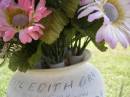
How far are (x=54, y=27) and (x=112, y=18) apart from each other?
12 cm

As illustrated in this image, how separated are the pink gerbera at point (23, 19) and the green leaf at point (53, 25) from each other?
0.02 metres

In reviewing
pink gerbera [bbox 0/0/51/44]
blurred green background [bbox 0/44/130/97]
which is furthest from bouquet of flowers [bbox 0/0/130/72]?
blurred green background [bbox 0/44/130/97]

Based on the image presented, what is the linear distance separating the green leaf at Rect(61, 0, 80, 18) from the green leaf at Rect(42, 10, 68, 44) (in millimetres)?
11

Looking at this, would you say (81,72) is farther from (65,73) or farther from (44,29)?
(44,29)

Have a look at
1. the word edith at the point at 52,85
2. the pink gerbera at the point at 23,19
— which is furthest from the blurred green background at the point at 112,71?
the pink gerbera at the point at 23,19

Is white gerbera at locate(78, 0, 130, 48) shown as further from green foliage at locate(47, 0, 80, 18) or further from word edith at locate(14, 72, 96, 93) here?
word edith at locate(14, 72, 96, 93)

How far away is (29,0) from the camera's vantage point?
0.68 meters

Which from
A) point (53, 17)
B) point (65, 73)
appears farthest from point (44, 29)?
point (65, 73)

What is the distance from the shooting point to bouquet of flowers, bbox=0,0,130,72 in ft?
2.21

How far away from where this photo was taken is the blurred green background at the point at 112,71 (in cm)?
220

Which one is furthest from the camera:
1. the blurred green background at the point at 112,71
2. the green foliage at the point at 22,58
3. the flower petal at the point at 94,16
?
the blurred green background at the point at 112,71

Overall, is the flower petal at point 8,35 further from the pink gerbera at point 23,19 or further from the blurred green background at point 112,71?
the blurred green background at point 112,71

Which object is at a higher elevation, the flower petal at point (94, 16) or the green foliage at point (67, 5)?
the green foliage at point (67, 5)

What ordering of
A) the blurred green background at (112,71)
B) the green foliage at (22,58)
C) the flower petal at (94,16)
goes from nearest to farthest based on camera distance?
the flower petal at (94,16), the green foliage at (22,58), the blurred green background at (112,71)
